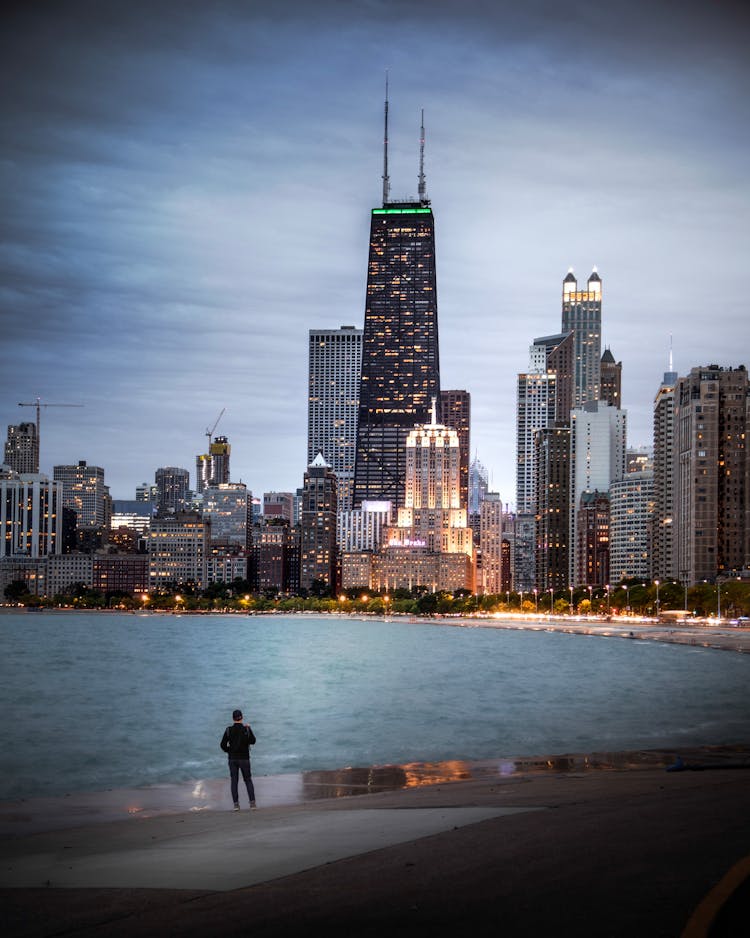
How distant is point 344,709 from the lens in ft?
232

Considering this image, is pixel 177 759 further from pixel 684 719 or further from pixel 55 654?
pixel 55 654

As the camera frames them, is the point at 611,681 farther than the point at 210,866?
Yes

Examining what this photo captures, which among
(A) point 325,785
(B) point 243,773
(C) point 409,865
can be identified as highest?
(C) point 409,865

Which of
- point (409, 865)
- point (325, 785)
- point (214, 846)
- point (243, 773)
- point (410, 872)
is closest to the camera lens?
point (410, 872)

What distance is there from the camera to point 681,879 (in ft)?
43.3

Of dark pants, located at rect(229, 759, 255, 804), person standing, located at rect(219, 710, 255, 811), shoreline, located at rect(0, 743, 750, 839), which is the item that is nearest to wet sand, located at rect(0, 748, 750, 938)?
dark pants, located at rect(229, 759, 255, 804)

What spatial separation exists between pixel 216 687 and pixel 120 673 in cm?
2594

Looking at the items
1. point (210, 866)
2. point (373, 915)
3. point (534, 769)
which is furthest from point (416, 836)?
point (534, 769)

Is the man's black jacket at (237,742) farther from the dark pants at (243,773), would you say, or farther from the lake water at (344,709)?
the lake water at (344,709)

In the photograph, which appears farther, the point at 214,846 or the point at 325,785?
the point at 325,785

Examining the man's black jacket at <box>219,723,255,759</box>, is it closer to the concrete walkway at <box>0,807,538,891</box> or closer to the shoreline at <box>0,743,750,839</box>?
the shoreline at <box>0,743,750,839</box>

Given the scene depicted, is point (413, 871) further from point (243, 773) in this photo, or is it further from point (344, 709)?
point (344, 709)

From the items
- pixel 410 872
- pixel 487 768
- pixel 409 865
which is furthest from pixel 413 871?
pixel 487 768

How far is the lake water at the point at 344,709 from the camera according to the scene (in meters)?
46.4
